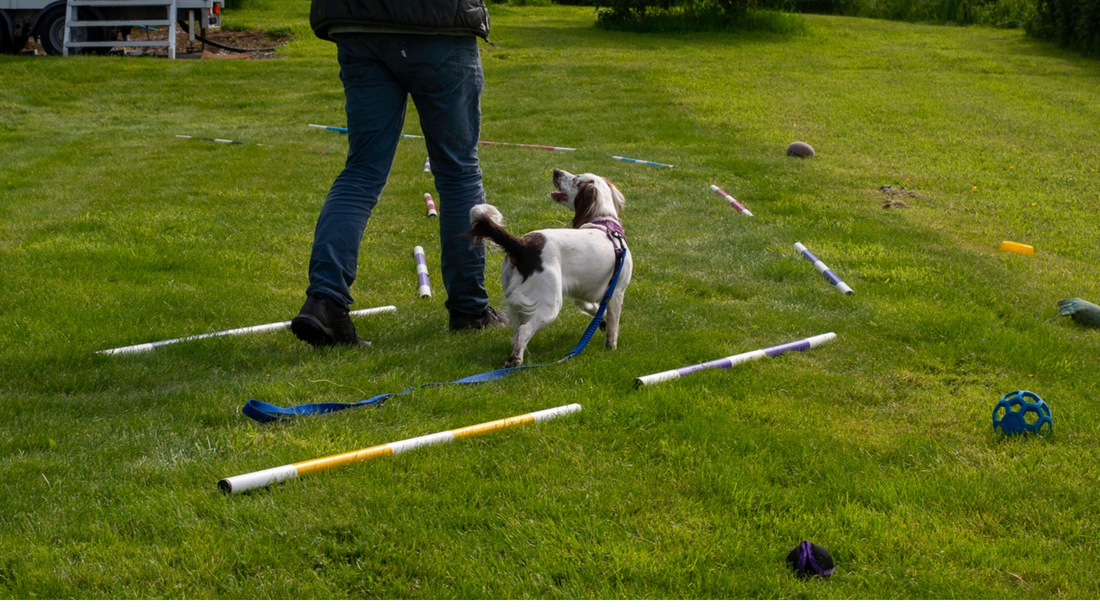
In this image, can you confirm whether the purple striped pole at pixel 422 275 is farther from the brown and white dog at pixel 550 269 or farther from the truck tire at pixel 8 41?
the truck tire at pixel 8 41

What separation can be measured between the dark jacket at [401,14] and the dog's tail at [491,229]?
0.90 m

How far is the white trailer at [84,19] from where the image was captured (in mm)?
19969

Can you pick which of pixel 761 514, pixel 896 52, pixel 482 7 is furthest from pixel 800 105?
pixel 761 514

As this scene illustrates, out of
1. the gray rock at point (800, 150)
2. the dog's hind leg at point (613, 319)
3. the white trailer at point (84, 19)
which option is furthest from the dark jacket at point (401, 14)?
the white trailer at point (84, 19)

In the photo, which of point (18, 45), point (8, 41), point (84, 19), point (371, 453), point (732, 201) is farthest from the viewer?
point (84, 19)

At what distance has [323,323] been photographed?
495 cm

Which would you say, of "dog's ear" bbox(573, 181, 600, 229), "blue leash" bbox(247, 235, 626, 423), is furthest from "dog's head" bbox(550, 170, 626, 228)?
"blue leash" bbox(247, 235, 626, 423)

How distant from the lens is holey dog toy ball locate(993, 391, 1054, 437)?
4.08m

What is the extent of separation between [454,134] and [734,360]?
1811 mm

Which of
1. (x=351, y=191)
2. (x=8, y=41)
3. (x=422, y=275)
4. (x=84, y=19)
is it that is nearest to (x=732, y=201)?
(x=422, y=275)

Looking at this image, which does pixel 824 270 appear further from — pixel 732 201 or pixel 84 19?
pixel 84 19

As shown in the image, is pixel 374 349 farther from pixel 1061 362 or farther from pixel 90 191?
pixel 90 191

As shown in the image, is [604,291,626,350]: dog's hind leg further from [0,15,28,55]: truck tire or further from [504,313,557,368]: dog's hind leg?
[0,15,28,55]: truck tire

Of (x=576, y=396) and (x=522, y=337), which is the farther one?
(x=522, y=337)
